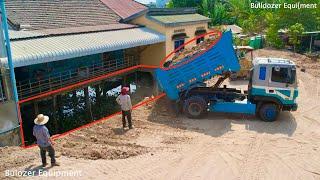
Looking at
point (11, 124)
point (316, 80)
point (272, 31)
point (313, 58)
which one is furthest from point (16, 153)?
point (272, 31)

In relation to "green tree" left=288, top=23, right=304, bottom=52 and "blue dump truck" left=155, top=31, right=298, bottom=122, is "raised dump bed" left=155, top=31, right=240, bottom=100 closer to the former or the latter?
"blue dump truck" left=155, top=31, right=298, bottom=122

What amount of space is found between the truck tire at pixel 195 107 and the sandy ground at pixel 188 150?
0.90 feet

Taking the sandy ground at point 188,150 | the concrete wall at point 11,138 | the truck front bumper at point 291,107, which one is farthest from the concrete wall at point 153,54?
the concrete wall at point 11,138

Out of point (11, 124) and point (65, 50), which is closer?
point (11, 124)

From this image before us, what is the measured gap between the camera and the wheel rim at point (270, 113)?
13237mm

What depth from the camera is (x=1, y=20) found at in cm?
1065

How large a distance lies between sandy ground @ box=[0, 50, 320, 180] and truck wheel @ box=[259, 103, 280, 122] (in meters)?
0.26

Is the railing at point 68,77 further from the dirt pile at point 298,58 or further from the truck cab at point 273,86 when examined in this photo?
the dirt pile at point 298,58

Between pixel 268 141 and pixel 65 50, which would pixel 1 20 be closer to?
pixel 65 50

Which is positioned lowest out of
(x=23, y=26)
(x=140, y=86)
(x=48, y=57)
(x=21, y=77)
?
(x=140, y=86)

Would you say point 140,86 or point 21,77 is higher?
point 21,77

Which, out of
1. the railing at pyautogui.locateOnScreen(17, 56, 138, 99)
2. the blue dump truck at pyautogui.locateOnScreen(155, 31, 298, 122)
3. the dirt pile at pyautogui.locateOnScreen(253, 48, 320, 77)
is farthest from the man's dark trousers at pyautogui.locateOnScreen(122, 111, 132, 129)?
the dirt pile at pyautogui.locateOnScreen(253, 48, 320, 77)

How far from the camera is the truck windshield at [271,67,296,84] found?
41.5 feet

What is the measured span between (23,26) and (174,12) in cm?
1157
